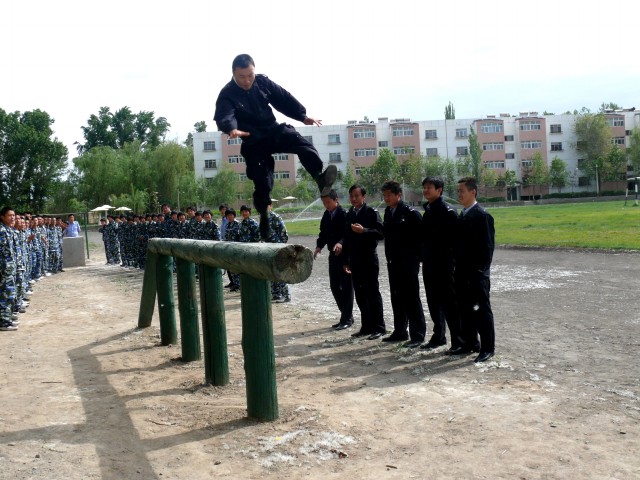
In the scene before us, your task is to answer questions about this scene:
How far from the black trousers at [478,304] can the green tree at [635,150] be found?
8126 centimetres

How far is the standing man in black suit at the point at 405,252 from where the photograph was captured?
7.45 m

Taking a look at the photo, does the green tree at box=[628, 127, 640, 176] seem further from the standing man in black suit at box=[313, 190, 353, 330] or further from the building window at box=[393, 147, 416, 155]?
the standing man in black suit at box=[313, 190, 353, 330]

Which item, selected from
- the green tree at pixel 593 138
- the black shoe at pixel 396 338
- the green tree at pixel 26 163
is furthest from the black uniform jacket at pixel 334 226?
the green tree at pixel 593 138

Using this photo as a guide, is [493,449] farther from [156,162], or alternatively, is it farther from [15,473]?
[156,162]

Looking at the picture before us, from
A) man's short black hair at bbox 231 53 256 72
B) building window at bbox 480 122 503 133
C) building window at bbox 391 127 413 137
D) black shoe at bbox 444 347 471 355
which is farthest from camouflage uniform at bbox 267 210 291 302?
building window at bbox 480 122 503 133

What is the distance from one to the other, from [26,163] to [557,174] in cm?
5722

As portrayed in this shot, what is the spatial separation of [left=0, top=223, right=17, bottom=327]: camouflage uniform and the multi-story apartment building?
67.7 m

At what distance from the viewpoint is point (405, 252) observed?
7.51 metres

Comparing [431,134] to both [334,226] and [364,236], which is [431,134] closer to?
[334,226]

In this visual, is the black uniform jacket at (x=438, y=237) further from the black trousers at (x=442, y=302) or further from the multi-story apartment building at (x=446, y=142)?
the multi-story apartment building at (x=446, y=142)

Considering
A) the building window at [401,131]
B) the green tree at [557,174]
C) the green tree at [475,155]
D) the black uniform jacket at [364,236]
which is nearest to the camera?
the black uniform jacket at [364,236]

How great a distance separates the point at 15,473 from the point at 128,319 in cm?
684

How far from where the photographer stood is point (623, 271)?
44.2ft

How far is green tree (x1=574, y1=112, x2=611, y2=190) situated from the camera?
81.5 metres
